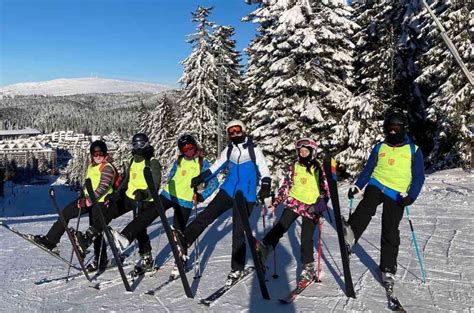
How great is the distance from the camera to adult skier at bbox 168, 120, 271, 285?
582 cm

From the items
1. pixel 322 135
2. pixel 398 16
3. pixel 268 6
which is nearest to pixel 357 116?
pixel 322 135

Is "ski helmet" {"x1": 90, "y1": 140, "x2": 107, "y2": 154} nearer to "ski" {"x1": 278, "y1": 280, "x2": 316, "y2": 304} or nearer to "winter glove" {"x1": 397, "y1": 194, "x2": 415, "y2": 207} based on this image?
"ski" {"x1": 278, "y1": 280, "x2": 316, "y2": 304}

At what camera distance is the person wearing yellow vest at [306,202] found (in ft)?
18.7

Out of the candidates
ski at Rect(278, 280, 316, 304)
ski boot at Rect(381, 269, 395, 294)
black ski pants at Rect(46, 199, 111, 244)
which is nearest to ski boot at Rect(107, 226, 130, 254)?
black ski pants at Rect(46, 199, 111, 244)

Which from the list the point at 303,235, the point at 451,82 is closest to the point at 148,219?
the point at 303,235

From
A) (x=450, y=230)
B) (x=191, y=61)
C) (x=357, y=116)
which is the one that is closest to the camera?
(x=450, y=230)

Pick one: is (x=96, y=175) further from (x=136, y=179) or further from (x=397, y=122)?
(x=397, y=122)

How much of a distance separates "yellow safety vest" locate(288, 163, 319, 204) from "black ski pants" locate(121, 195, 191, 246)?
1638 millimetres

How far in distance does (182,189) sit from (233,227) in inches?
38.6

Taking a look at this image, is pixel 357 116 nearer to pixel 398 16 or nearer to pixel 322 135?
pixel 322 135

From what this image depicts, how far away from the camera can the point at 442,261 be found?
7141mm

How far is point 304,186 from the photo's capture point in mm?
5816

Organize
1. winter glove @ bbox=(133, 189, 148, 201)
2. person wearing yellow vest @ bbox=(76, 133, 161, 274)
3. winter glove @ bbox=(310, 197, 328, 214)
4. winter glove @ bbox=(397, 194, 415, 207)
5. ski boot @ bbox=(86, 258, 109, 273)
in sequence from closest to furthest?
winter glove @ bbox=(397, 194, 415, 207) < winter glove @ bbox=(310, 197, 328, 214) < winter glove @ bbox=(133, 189, 148, 201) < person wearing yellow vest @ bbox=(76, 133, 161, 274) < ski boot @ bbox=(86, 258, 109, 273)

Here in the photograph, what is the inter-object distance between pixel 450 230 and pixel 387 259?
4889 mm
